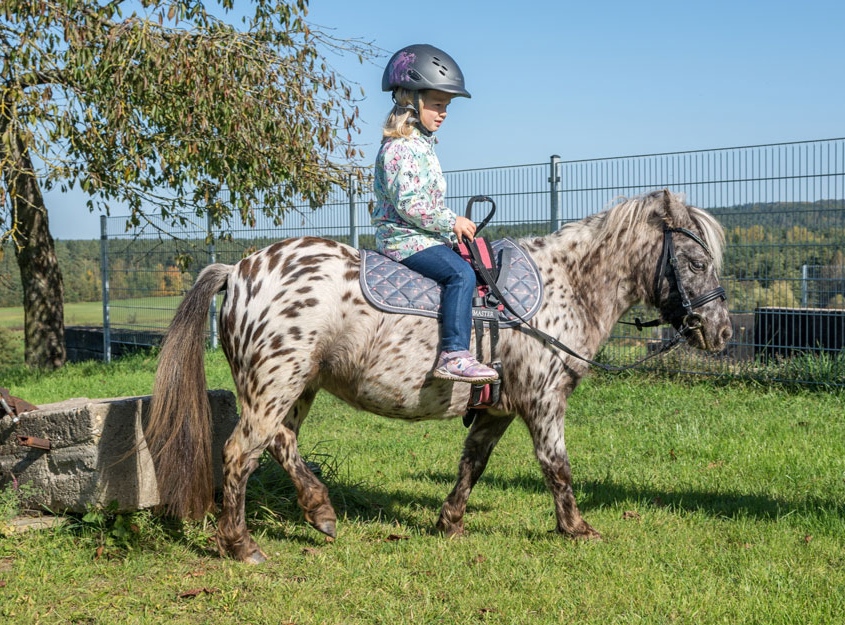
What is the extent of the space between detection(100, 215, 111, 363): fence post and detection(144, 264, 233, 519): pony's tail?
40.3 feet

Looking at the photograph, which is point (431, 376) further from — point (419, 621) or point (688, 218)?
point (688, 218)

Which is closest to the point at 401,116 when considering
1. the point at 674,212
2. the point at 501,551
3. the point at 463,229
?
the point at 463,229

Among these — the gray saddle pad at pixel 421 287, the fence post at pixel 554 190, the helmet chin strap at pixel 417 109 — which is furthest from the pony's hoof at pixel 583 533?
the fence post at pixel 554 190

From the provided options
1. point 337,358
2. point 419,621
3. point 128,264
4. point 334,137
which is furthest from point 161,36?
point 419,621

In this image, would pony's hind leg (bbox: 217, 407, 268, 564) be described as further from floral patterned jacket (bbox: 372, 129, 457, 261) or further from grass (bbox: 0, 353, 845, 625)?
floral patterned jacket (bbox: 372, 129, 457, 261)

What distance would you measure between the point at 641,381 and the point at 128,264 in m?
9.99

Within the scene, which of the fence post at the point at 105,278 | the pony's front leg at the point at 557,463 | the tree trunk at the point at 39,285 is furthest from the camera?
the fence post at the point at 105,278

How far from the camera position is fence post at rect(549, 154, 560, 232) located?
35.5 feet

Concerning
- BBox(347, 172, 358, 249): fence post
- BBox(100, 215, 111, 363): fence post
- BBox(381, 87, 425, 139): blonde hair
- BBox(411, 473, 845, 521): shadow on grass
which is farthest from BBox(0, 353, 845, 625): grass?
BBox(100, 215, 111, 363): fence post

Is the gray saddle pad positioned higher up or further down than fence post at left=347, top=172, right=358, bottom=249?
further down

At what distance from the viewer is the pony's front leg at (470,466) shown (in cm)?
516

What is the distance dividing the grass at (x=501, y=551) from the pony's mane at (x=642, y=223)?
5.40 feet

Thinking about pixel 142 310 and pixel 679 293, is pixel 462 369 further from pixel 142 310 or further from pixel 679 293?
pixel 142 310

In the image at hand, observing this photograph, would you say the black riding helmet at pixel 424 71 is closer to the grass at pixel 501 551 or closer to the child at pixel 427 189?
the child at pixel 427 189
